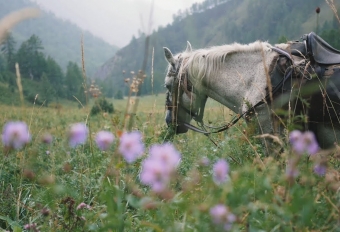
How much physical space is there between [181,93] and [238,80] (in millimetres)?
957

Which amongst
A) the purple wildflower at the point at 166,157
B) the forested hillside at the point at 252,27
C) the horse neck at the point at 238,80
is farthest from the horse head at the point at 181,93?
the forested hillside at the point at 252,27

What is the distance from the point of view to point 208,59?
13.4 ft

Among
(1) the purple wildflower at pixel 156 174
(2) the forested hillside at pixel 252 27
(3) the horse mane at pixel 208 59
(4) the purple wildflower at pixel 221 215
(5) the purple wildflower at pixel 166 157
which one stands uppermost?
(2) the forested hillside at pixel 252 27

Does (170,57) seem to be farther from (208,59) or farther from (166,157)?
(166,157)

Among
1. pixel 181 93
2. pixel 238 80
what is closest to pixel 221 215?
pixel 238 80

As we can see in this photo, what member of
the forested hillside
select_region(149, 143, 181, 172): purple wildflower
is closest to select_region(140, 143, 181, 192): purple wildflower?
select_region(149, 143, 181, 172): purple wildflower

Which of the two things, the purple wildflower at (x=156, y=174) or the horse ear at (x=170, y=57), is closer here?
the purple wildflower at (x=156, y=174)

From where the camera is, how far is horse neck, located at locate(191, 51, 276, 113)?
11.9ft

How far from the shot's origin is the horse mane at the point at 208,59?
3927 mm

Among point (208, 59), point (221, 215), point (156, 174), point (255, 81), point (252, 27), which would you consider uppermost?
point (252, 27)

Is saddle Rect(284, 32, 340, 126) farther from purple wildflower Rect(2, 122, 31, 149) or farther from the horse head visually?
purple wildflower Rect(2, 122, 31, 149)

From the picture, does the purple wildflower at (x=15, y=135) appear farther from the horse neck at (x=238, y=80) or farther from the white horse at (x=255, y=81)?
the horse neck at (x=238, y=80)

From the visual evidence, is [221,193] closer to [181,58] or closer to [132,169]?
[132,169]

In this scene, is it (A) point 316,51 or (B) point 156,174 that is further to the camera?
(A) point 316,51
